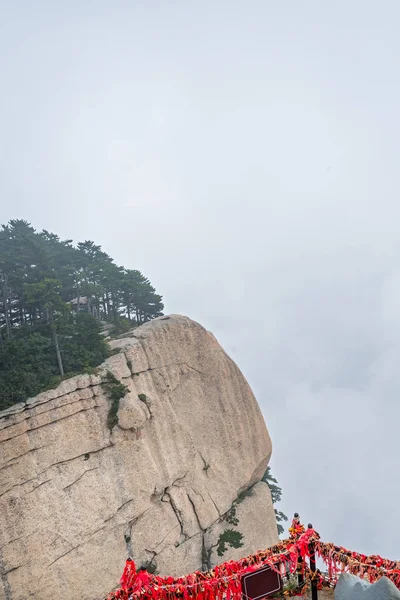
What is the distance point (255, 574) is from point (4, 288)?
22.8 meters

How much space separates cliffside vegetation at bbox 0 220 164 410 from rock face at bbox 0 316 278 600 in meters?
1.47

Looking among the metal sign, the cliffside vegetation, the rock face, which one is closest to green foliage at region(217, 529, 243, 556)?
the rock face

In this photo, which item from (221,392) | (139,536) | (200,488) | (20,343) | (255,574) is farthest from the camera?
(221,392)

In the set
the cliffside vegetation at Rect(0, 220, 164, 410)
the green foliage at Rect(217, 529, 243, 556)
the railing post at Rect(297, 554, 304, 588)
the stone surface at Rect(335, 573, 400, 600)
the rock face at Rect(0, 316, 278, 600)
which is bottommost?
the stone surface at Rect(335, 573, 400, 600)

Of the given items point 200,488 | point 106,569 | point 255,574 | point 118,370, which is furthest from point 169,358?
point 255,574

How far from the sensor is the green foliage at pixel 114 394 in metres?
20.9

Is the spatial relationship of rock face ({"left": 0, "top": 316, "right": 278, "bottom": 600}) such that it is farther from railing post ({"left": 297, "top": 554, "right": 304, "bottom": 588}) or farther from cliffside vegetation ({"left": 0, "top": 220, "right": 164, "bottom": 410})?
railing post ({"left": 297, "top": 554, "right": 304, "bottom": 588})

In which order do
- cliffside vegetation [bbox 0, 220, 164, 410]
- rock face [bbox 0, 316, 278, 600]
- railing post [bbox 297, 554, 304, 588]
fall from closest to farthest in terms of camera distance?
railing post [bbox 297, 554, 304, 588]
rock face [bbox 0, 316, 278, 600]
cliffside vegetation [bbox 0, 220, 164, 410]

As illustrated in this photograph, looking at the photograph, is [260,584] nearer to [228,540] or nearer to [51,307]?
[228,540]

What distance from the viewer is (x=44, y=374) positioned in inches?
815

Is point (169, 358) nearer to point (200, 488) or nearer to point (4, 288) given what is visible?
point (200, 488)

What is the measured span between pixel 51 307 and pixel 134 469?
396 inches

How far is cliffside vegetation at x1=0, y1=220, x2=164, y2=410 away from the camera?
20547 mm

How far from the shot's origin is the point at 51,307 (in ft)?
78.0
